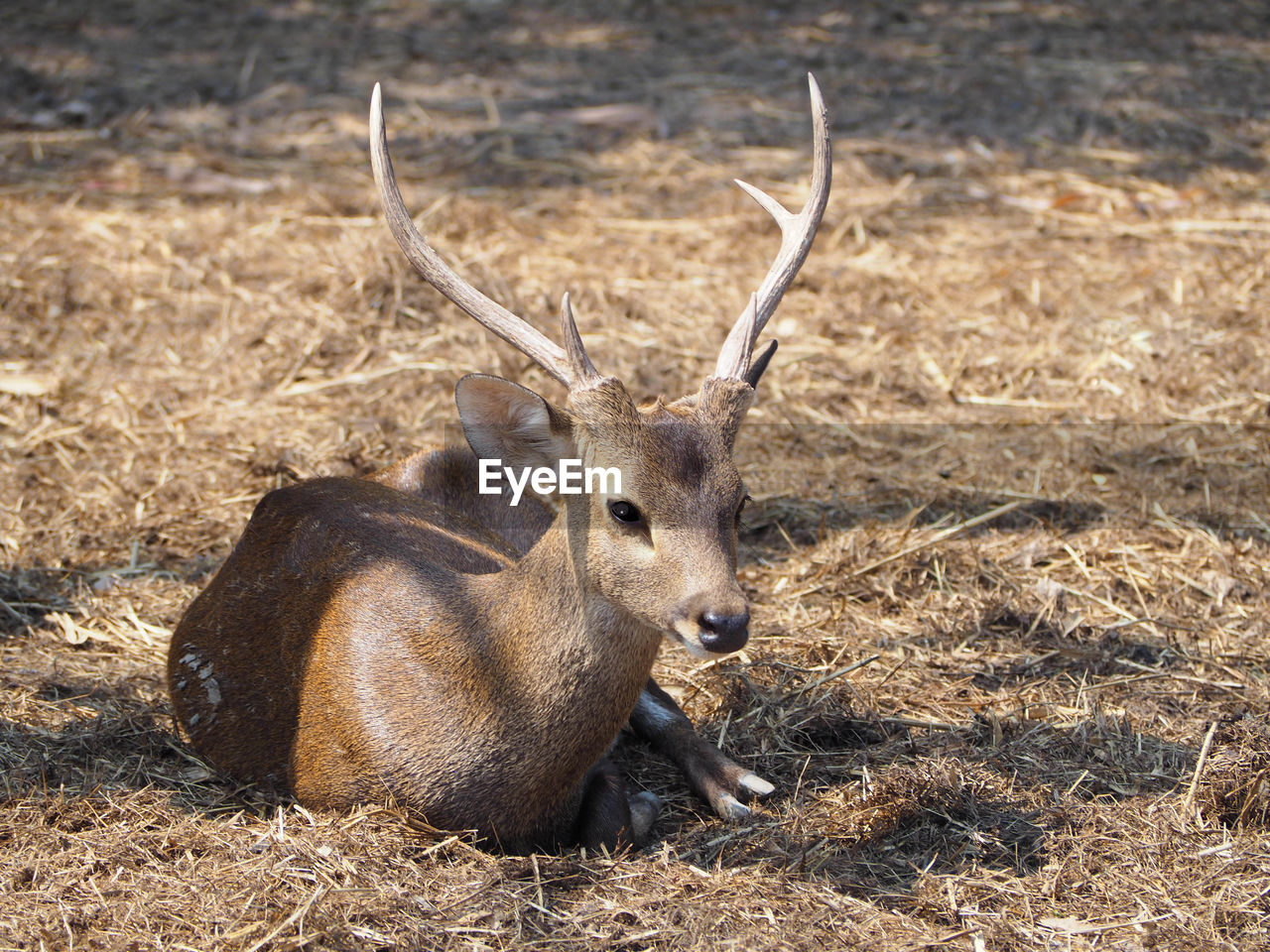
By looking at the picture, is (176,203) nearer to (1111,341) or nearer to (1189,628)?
(1111,341)

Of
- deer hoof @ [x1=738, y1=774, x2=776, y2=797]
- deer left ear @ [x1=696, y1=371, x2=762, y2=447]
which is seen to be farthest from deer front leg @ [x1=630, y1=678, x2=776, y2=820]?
deer left ear @ [x1=696, y1=371, x2=762, y2=447]

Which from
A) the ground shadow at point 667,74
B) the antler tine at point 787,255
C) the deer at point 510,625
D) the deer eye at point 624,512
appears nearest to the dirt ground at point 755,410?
the ground shadow at point 667,74

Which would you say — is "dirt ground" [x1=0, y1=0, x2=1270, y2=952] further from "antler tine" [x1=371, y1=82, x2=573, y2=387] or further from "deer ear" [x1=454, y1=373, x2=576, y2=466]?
"antler tine" [x1=371, y1=82, x2=573, y2=387]

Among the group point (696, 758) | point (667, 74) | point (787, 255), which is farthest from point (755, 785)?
point (667, 74)

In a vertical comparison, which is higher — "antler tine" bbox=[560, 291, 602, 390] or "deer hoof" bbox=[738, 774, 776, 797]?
"antler tine" bbox=[560, 291, 602, 390]

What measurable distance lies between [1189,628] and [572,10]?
871 centimetres

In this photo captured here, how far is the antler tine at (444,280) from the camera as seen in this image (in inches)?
138

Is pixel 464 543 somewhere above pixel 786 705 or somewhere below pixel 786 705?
above

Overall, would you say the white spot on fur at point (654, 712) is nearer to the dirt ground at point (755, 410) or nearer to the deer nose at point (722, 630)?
the dirt ground at point (755, 410)

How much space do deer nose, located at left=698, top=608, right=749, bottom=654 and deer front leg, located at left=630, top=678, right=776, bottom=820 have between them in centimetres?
86

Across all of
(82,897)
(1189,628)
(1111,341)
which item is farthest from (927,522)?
(82,897)

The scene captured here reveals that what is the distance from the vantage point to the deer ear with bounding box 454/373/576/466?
343 cm

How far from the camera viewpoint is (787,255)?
388 cm

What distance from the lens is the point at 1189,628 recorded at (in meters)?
4.86
